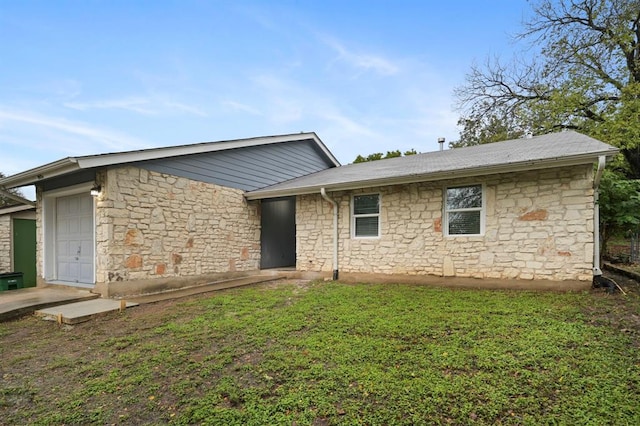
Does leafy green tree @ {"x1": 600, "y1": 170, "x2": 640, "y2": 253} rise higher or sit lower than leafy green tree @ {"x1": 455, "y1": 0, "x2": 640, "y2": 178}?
lower

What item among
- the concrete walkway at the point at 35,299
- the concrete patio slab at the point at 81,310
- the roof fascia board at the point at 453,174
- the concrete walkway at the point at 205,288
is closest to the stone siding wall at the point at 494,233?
the roof fascia board at the point at 453,174

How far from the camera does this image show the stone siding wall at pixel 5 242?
10609 mm

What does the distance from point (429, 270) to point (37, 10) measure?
12723 mm

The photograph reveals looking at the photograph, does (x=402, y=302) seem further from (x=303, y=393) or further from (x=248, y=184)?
(x=248, y=184)

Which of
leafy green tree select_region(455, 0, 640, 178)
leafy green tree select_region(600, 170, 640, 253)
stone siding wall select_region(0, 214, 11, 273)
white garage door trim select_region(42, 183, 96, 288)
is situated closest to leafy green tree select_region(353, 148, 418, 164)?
leafy green tree select_region(455, 0, 640, 178)

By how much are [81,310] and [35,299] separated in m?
1.60

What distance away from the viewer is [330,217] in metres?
9.09

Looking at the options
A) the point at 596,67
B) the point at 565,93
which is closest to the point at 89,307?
the point at 565,93

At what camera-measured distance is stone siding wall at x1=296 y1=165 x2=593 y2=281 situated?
616 centimetres

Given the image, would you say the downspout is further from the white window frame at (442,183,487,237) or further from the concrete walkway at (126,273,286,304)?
the white window frame at (442,183,487,237)

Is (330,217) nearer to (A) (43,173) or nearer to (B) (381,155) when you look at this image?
(A) (43,173)

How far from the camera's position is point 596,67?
15.5 meters

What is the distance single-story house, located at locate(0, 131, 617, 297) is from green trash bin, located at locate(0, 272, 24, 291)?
139 cm

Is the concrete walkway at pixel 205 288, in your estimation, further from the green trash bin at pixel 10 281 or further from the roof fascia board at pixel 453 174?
the green trash bin at pixel 10 281
